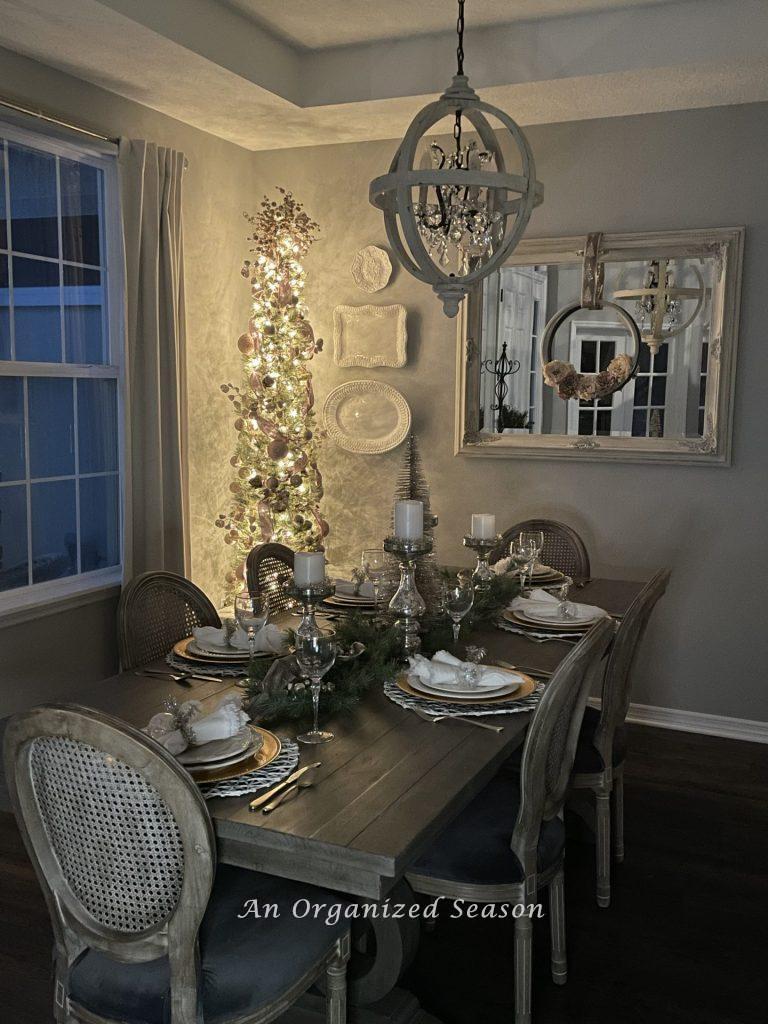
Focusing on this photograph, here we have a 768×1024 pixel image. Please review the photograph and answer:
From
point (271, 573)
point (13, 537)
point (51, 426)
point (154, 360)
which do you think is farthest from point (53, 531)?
point (271, 573)

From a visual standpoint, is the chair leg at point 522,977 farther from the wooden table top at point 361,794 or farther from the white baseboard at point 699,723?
the white baseboard at point 699,723

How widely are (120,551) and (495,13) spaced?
8.90 feet

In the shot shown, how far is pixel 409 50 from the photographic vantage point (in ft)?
13.4

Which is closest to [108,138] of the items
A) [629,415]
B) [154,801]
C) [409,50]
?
[409,50]

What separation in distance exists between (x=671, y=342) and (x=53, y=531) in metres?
2.79

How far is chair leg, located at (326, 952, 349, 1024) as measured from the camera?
187 cm

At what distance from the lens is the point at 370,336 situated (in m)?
4.94

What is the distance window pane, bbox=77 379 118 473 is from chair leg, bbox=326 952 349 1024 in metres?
2.75

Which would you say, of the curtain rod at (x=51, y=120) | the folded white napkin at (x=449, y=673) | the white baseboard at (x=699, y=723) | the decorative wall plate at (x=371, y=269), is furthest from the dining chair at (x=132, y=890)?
the decorative wall plate at (x=371, y=269)

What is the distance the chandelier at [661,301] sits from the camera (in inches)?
167

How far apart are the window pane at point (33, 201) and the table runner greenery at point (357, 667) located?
6.52 feet

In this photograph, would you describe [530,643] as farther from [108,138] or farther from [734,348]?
[108,138]

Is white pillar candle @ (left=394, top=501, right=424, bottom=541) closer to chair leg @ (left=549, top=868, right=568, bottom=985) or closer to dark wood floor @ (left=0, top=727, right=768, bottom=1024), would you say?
chair leg @ (left=549, top=868, right=568, bottom=985)

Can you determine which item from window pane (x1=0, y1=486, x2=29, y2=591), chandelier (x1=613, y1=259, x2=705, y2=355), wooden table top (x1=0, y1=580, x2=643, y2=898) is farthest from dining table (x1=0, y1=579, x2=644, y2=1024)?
chandelier (x1=613, y1=259, x2=705, y2=355)
